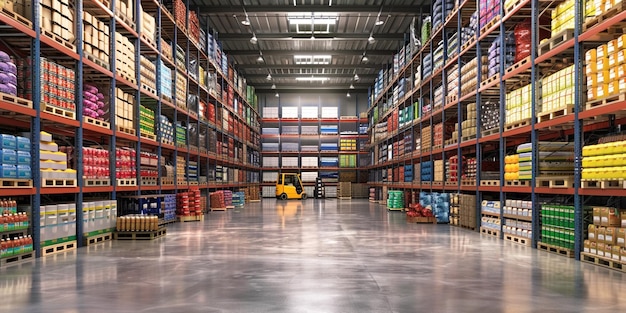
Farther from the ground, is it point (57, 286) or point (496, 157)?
point (496, 157)

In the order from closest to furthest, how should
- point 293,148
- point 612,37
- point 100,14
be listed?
point 612,37, point 100,14, point 293,148

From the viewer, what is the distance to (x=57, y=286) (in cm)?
493

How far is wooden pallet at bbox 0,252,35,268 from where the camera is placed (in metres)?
6.14

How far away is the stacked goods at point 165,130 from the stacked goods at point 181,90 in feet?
2.87

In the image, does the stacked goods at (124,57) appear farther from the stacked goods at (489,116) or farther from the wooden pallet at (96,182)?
the stacked goods at (489,116)

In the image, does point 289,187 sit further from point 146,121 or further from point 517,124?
point 517,124

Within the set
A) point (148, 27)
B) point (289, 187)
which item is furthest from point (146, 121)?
point (289, 187)

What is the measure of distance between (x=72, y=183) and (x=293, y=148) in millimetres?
24159

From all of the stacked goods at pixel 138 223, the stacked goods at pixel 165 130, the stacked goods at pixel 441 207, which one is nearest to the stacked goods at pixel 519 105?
the stacked goods at pixel 441 207

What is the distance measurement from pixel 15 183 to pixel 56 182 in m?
0.99

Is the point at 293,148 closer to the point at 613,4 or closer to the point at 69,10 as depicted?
the point at 69,10

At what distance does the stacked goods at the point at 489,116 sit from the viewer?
32.6 feet

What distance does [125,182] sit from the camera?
9984 mm

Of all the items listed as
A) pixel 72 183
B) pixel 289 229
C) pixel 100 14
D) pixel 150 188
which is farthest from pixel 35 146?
pixel 289 229
